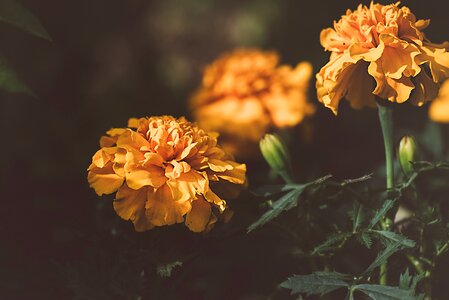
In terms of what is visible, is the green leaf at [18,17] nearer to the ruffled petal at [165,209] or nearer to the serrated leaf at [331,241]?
the ruffled petal at [165,209]

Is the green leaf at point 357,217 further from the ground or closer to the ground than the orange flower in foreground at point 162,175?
closer to the ground

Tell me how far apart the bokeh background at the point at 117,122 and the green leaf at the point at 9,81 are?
0.89 feet

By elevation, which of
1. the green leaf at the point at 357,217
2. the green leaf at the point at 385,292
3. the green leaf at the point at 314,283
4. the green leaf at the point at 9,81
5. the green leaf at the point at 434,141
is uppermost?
the green leaf at the point at 9,81

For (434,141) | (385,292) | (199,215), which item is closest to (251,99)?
(434,141)

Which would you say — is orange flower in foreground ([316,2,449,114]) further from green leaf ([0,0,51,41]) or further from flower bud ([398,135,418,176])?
green leaf ([0,0,51,41])

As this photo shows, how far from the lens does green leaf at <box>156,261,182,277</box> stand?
3.21 ft

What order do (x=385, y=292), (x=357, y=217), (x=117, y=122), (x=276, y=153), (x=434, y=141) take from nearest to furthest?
1. (x=385, y=292)
2. (x=357, y=217)
3. (x=276, y=153)
4. (x=434, y=141)
5. (x=117, y=122)

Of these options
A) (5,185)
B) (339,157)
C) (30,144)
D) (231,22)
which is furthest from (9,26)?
(231,22)

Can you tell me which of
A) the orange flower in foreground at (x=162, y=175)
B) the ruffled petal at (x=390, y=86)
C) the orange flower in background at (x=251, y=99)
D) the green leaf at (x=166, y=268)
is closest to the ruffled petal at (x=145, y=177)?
the orange flower in foreground at (x=162, y=175)

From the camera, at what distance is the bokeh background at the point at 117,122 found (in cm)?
113

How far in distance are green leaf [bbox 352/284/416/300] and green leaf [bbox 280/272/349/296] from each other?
0.03 meters

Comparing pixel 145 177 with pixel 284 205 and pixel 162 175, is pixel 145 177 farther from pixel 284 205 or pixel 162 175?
pixel 284 205

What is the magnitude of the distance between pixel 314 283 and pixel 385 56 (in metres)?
0.34

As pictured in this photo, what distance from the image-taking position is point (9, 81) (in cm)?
99
